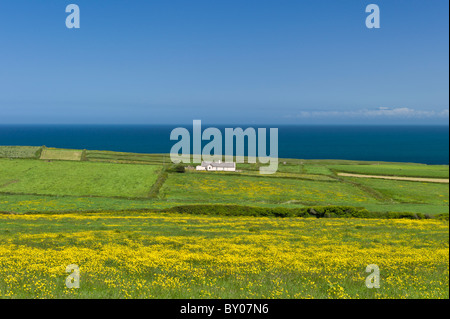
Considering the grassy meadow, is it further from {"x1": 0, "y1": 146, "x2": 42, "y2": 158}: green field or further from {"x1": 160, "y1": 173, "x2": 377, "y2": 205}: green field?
{"x1": 0, "y1": 146, "x2": 42, "y2": 158}: green field

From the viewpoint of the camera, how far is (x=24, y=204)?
48.5m

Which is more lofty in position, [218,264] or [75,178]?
[75,178]

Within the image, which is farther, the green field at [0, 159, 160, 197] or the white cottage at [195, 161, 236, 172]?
the white cottage at [195, 161, 236, 172]

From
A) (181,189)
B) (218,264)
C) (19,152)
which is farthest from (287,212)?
(19,152)

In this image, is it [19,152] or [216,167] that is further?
[216,167]

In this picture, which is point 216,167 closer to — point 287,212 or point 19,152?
point 287,212

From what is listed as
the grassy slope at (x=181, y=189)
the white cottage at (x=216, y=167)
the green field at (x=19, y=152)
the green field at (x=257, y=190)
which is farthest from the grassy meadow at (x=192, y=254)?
the white cottage at (x=216, y=167)

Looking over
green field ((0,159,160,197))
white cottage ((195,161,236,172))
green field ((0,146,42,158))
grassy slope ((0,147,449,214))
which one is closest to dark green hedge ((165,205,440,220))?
grassy slope ((0,147,449,214))

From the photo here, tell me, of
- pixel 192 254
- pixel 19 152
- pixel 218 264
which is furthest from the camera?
pixel 19 152

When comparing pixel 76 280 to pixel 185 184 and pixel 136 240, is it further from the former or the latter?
pixel 185 184

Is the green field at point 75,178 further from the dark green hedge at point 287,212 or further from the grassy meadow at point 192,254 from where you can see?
the dark green hedge at point 287,212

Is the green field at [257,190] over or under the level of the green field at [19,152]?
under

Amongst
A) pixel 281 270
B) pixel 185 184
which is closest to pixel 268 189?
pixel 185 184
